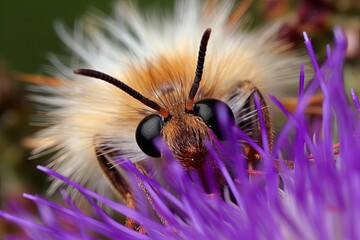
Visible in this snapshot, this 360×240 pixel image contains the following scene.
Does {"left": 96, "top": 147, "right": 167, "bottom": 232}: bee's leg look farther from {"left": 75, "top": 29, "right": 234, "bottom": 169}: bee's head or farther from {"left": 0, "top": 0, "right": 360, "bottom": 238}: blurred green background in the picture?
{"left": 0, "top": 0, "right": 360, "bottom": 238}: blurred green background

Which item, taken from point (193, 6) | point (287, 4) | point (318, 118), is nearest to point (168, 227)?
point (318, 118)

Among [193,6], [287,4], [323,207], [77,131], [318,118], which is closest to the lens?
[323,207]

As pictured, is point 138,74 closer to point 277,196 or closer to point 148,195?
point 148,195

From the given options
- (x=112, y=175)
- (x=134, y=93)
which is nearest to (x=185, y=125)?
(x=134, y=93)

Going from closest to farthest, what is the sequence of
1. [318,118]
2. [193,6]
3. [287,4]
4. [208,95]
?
[208,95]
[318,118]
[193,6]
[287,4]

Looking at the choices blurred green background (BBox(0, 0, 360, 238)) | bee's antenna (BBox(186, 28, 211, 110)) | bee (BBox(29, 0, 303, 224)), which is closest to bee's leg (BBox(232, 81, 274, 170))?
bee (BBox(29, 0, 303, 224))

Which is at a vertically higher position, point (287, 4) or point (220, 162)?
point (287, 4)

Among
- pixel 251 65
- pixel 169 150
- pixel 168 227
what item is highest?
pixel 251 65

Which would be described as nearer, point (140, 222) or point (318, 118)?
point (140, 222)

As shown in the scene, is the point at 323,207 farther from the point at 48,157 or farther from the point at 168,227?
the point at 48,157
